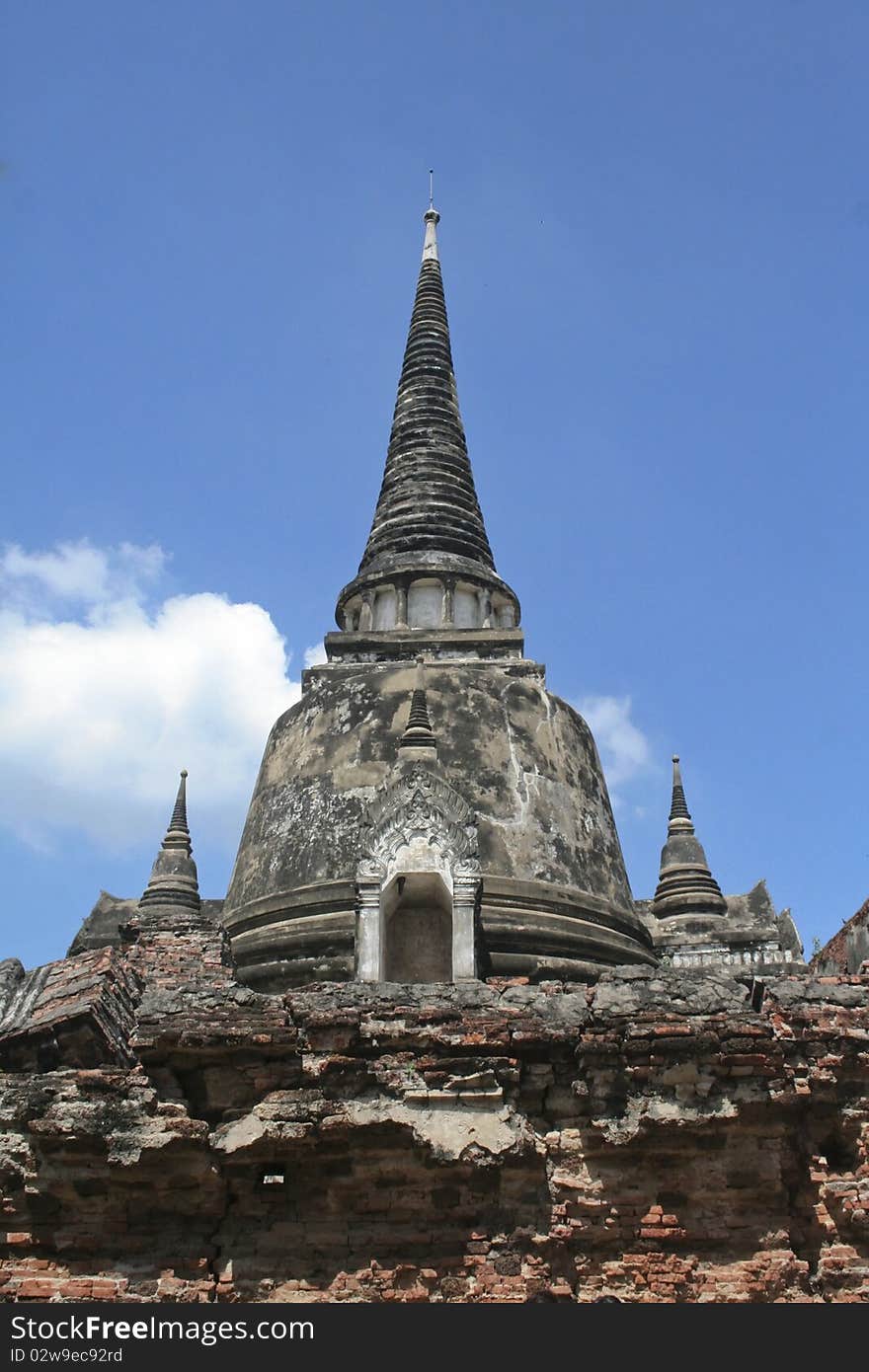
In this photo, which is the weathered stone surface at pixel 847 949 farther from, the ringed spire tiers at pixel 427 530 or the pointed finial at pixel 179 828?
the pointed finial at pixel 179 828

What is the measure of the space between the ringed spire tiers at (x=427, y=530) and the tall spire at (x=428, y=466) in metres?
0.02

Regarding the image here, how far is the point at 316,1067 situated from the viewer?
7.29 meters

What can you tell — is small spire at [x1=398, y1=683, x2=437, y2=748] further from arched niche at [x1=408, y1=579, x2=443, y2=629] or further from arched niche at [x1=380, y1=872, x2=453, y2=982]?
arched niche at [x1=408, y1=579, x2=443, y2=629]

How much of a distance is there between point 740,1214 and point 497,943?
23.5 feet

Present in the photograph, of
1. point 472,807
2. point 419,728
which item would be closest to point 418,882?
point 472,807

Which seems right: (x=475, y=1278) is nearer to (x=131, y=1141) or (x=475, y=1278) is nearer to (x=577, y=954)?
(x=131, y=1141)

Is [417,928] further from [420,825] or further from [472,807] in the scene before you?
[472,807]

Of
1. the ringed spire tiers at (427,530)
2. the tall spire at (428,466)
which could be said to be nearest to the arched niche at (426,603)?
the ringed spire tiers at (427,530)

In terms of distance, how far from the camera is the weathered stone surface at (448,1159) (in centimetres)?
705

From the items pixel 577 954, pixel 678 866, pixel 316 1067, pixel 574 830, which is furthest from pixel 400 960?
pixel 678 866

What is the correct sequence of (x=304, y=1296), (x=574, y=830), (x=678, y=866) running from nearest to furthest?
(x=304, y=1296), (x=574, y=830), (x=678, y=866)

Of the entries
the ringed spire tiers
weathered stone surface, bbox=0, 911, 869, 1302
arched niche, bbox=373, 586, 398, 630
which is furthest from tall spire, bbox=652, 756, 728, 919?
weathered stone surface, bbox=0, 911, 869, 1302

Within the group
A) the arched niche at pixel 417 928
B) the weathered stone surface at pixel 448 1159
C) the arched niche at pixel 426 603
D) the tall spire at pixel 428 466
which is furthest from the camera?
the tall spire at pixel 428 466

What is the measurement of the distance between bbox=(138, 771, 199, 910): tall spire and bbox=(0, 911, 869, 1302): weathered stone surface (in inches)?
546
